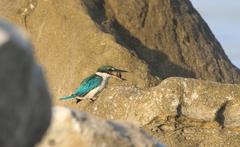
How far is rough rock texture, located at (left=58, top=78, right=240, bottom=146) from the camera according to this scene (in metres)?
11.8

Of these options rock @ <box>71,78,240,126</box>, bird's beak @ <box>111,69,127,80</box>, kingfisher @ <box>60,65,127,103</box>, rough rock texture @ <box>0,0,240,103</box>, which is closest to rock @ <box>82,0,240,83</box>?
rough rock texture @ <box>0,0,240,103</box>

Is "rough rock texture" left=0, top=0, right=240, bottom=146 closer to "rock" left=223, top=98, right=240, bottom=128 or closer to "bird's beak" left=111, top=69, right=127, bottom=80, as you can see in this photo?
"bird's beak" left=111, top=69, right=127, bottom=80

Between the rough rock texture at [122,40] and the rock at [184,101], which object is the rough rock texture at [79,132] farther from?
the rough rock texture at [122,40]

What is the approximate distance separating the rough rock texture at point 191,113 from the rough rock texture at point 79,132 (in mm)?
6137

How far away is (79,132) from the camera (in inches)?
211

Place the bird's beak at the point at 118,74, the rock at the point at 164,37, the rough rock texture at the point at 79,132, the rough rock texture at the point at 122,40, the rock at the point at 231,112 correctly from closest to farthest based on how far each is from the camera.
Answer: the rough rock texture at the point at 79,132 < the rock at the point at 231,112 < the bird's beak at the point at 118,74 < the rough rock texture at the point at 122,40 < the rock at the point at 164,37

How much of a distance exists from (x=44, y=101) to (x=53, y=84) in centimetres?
1539

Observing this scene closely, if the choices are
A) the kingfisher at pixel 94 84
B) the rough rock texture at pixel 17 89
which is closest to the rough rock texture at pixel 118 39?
the kingfisher at pixel 94 84

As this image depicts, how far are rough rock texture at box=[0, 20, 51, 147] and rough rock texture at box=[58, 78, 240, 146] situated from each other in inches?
309

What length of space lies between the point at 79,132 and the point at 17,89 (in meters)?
1.65

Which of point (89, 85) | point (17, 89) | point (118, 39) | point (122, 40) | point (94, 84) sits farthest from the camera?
point (122, 40)

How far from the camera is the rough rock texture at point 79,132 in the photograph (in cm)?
532

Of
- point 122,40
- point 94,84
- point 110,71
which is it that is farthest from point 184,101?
point 122,40

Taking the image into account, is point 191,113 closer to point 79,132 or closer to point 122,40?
point 79,132
